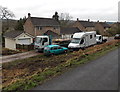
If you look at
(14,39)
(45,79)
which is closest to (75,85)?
(45,79)

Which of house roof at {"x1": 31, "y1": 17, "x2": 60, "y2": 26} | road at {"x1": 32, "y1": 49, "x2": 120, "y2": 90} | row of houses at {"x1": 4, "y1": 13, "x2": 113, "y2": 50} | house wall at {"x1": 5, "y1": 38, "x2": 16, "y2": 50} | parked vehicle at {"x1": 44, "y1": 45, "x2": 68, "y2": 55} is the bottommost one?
road at {"x1": 32, "y1": 49, "x2": 120, "y2": 90}

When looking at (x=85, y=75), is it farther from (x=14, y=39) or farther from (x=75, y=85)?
(x=14, y=39)

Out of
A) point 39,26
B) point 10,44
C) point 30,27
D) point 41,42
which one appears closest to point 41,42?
point 41,42

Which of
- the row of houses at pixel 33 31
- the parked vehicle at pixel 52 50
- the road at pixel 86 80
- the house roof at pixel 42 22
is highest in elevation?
the house roof at pixel 42 22

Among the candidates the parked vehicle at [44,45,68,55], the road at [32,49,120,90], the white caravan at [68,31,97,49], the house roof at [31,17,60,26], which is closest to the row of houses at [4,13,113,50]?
the house roof at [31,17,60,26]

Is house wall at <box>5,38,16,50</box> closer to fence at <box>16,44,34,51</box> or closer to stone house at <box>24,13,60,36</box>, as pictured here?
fence at <box>16,44,34,51</box>

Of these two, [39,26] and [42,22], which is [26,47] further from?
[42,22]

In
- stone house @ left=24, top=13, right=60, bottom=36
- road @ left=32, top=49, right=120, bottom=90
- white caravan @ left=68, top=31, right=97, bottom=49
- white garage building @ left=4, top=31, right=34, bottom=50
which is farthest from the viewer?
stone house @ left=24, top=13, right=60, bottom=36

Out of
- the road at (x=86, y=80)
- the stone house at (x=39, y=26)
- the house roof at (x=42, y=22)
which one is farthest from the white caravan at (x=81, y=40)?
the house roof at (x=42, y=22)

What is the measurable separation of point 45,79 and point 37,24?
29.7 m

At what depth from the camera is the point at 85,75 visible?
30.3ft

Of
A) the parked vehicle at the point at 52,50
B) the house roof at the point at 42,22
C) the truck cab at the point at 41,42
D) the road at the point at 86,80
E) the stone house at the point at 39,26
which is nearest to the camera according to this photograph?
the road at the point at 86,80

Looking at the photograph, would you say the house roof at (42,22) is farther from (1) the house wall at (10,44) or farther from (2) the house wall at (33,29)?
(1) the house wall at (10,44)

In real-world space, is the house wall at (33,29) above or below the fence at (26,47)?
above
